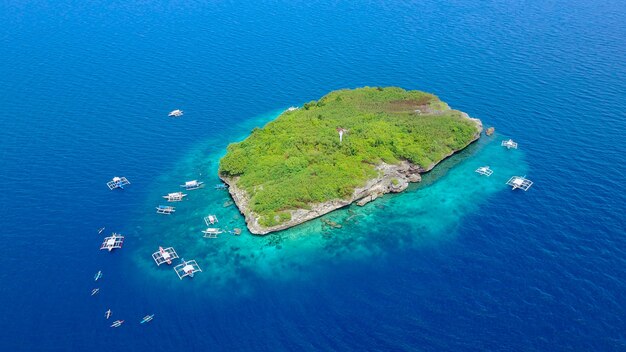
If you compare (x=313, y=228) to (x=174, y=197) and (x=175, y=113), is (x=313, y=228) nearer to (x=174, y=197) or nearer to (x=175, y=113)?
(x=174, y=197)

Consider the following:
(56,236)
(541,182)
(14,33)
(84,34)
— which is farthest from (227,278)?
(14,33)

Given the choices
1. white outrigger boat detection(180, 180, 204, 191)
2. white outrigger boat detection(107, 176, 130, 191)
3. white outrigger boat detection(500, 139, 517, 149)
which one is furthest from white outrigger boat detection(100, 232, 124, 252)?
white outrigger boat detection(500, 139, 517, 149)

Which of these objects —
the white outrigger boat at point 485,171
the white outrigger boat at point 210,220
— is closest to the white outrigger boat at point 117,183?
the white outrigger boat at point 210,220

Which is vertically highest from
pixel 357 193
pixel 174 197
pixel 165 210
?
pixel 174 197

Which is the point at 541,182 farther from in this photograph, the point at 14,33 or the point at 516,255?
the point at 14,33

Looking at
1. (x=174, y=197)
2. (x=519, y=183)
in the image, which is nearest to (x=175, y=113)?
(x=174, y=197)

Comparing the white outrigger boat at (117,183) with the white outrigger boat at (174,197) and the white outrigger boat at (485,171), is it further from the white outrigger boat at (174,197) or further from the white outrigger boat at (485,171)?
the white outrigger boat at (485,171)
